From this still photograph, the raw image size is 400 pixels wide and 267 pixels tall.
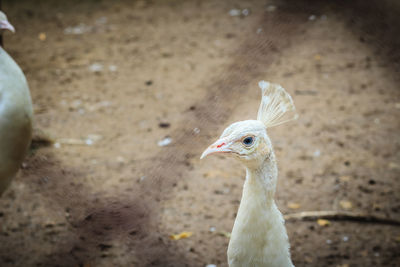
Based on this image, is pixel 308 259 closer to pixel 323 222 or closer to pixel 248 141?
pixel 323 222

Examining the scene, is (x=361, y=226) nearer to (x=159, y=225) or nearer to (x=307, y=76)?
(x=159, y=225)

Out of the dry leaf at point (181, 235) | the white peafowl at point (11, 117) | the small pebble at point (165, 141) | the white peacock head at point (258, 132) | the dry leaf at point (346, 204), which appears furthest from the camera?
the small pebble at point (165, 141)

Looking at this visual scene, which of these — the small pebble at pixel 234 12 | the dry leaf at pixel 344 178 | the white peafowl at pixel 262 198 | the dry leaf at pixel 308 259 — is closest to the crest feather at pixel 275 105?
the white peafowl at pixel 262 198

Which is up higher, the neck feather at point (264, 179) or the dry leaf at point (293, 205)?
the neck feather at point (264, 179)

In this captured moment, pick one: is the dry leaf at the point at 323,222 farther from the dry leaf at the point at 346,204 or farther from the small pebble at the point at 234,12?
the small pebble at the point at 234,12

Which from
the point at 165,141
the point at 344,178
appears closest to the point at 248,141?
the point at 344,178

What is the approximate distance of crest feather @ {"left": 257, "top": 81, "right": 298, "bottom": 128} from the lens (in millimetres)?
1121

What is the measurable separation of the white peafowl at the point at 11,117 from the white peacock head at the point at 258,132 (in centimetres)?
89

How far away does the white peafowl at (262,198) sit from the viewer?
1120 millimetres

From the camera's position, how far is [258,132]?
3.65 feet

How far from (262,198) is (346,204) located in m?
1.12

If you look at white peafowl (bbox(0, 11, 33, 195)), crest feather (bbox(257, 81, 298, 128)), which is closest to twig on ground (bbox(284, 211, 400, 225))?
crest feather (bbox(257, 81, 298, 128))

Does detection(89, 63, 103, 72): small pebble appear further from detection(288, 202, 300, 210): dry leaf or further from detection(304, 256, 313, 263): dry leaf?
detection(304, 256, 313, 263): dry leaf

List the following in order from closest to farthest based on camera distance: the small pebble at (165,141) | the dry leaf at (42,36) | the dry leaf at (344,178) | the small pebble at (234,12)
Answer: the dry leaf at (344,178) < the small pebble at (165,141) < the dry leaf at (42,36) < the small pebble at (234,12)
